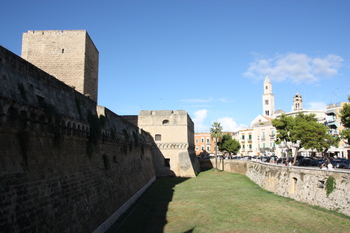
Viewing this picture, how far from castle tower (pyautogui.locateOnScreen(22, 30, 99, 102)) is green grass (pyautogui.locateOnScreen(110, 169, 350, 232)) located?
32.7 feet

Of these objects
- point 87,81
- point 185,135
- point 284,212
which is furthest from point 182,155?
point 284,212

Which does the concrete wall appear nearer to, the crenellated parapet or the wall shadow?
the wall shadow

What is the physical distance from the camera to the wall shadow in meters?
12.5

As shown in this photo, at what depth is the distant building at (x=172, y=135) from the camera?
1357 inches

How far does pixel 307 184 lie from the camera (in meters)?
17.2

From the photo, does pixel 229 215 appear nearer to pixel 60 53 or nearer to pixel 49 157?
pixel 49 157

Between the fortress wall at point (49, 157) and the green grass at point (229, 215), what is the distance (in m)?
2.07

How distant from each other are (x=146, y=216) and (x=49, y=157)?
7422mm

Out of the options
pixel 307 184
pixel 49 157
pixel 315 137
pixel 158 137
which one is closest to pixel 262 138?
pixel 158 137

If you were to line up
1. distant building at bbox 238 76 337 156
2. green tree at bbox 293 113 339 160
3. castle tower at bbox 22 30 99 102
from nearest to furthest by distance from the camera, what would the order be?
1. castle tower at bbox 22 30 99 102
2. green tree at bbox 293 113 339 160
3. distant building at bbox 238 76 337 156

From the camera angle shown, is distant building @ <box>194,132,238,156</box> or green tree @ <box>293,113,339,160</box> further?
distant building @ <box>194,132,238,156</box>

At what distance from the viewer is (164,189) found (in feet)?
78.4

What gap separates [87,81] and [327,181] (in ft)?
54.5

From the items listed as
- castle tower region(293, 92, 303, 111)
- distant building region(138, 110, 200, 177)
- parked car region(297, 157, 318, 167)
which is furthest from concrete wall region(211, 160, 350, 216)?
castle tower region(293, 92, 303, 111)
